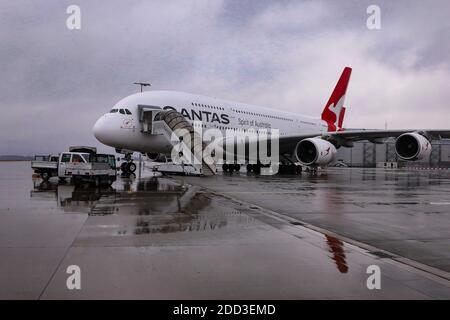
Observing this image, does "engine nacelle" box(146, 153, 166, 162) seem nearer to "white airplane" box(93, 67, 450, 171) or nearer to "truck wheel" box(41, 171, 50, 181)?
"white airplane" box(93, 67, 450, 171)

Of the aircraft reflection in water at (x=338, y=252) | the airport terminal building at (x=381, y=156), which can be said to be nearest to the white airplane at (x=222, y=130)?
the aircraft reflection in water at (x=338, y=252)

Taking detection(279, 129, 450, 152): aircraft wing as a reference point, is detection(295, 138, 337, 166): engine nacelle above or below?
below

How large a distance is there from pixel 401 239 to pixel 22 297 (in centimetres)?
516

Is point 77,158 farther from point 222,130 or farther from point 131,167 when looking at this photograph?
point 222,130

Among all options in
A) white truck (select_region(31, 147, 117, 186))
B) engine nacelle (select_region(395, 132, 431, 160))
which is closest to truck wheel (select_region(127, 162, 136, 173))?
white truck (select_region(31, 147, 117, 186))

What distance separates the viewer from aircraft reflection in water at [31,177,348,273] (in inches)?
259

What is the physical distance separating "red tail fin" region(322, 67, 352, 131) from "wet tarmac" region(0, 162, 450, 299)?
2773cm

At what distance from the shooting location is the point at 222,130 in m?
25.6
